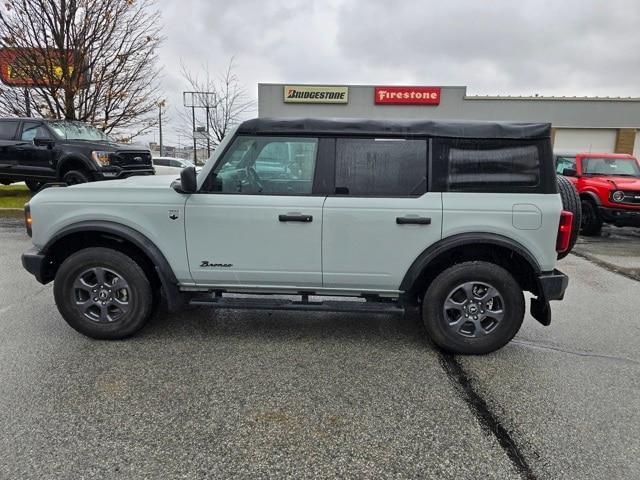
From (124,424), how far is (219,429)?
22.3 inches

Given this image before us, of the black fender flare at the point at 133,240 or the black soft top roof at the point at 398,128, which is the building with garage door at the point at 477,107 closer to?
the black soft top roof at the point at 398,128

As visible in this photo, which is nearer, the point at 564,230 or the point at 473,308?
the point at 564,230

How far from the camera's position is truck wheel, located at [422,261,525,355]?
3.27 metres

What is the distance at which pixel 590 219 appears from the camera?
9.34 meters

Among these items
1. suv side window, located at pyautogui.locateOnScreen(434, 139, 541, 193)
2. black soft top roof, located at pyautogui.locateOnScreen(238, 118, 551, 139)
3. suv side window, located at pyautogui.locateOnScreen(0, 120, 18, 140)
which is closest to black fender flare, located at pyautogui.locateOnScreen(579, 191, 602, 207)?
black soft top roof, located at pyautogui.locateOnScreen(238, 118, 551, 139)

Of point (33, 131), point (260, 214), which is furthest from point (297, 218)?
point (33, 131)

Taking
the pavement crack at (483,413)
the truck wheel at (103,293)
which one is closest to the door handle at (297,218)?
the truck wheel at (103,293)

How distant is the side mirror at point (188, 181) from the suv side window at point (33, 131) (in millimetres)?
8434

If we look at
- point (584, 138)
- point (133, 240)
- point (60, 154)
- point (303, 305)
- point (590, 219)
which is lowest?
point (303, 305)

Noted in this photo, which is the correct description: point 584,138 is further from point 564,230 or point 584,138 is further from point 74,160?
point 74,160

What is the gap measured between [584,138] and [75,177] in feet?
92.7

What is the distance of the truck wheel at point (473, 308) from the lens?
10.7 feet

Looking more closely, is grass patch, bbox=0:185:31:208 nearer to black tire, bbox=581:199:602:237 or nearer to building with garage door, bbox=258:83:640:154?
black tire, bbox=581:199:602:237

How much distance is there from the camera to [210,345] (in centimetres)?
351
